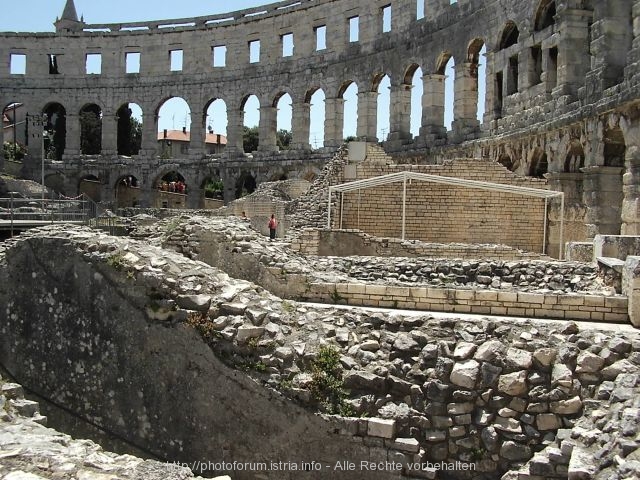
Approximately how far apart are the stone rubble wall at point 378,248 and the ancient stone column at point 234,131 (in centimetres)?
2279

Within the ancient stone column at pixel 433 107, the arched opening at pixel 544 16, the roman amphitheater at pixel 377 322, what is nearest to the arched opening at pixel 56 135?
the roman amphitheater at pixel 377 322

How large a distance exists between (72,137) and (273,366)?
36036mm

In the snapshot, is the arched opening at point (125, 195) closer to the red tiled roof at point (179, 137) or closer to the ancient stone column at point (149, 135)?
the ancient stone column at point (149, 135)

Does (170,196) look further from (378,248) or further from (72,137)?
(378,248)

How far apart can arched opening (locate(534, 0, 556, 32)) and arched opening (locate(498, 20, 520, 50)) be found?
191 cm

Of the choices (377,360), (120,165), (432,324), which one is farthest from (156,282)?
(120,165)

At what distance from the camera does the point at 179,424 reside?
782 centimetres

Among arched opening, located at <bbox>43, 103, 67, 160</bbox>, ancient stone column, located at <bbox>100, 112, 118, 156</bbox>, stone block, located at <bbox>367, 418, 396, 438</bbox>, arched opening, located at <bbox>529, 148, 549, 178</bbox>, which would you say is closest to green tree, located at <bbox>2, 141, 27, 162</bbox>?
arched opening, located at <bbox>43, 103, 67, 160</bbox>

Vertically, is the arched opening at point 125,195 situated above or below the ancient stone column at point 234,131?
below

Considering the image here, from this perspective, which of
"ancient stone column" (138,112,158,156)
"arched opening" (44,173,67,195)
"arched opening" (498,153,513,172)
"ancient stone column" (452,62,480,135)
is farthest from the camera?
"arched opening" (44,173,67,195)

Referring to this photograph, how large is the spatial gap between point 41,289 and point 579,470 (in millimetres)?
6824

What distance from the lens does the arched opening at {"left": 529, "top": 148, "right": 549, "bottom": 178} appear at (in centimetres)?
2027

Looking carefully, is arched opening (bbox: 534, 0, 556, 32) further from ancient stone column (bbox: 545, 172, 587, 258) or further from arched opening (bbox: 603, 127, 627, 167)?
arched opening (bbox: 603, 127, 627, 167)

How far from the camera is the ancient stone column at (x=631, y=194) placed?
14.8m
